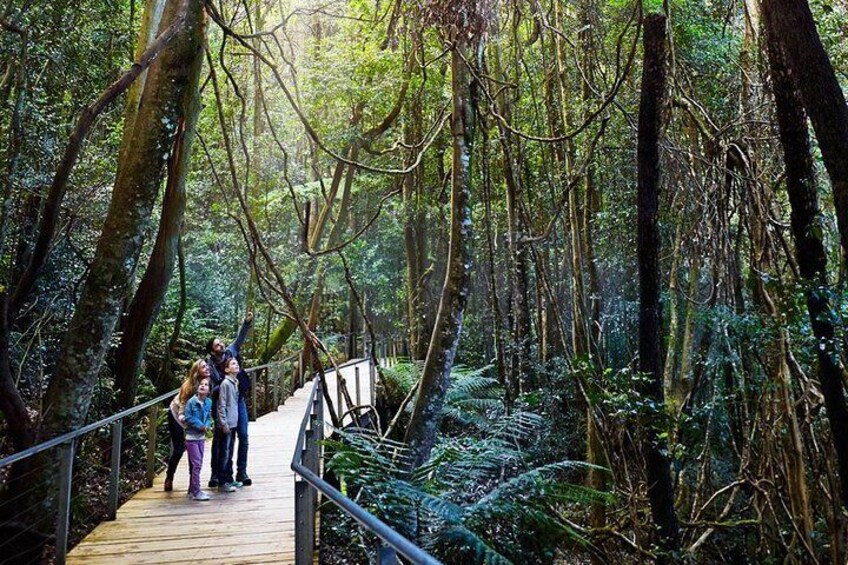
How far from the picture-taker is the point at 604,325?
12375 millimetres

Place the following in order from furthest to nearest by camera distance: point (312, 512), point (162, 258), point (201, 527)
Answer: point (162, 258)
point (201, 527)
point (312, 512)

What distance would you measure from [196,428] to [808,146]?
5.81m

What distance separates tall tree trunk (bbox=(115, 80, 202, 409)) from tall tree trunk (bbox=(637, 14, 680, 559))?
535 centimetres

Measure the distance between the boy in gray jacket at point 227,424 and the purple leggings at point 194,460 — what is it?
28 cm

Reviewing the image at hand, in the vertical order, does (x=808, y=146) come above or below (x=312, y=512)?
above

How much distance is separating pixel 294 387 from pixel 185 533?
11.7 meters

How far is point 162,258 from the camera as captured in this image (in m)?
7.42

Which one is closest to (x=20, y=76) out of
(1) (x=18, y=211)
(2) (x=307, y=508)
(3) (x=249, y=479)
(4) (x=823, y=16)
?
(1) (x=18, y=211)

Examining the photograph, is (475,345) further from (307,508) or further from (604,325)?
(307,508)

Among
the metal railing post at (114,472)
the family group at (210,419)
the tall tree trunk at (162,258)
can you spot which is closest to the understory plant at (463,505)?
the family group at (210,419)

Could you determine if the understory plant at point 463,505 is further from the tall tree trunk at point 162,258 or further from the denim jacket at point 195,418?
the tall tree trunk at point 162,258

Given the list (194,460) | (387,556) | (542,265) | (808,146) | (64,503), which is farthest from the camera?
(542,265)

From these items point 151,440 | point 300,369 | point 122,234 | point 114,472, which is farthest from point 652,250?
point 300,369

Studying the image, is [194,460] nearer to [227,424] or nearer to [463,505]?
[227,424]
